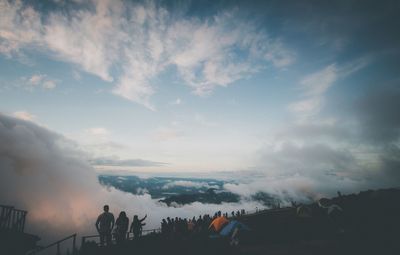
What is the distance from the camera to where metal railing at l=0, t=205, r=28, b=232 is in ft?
45.2

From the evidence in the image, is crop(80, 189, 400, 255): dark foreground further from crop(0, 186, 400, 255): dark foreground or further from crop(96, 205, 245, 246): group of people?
crop(96, 205, 245, 246): group of people

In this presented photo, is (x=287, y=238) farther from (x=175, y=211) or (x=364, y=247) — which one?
(x=175, y=211)

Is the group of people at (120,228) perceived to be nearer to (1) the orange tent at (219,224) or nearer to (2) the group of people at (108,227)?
(2) the group of people at (108,227)

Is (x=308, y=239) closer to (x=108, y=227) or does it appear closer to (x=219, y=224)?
(x=219, y=224)

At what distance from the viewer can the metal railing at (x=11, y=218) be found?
45.2ft

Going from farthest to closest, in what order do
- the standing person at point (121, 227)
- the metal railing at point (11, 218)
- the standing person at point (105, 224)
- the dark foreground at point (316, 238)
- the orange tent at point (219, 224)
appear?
1. the orange tent at point (219, 224)
2. the metal railing at point (11, 218)
3. the standing person at point (121, 227)
4. the dark foreground at point (316, 238)
5. the standing person at point (105, 224)

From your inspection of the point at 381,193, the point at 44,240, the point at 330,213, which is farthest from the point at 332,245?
the point at 44,240

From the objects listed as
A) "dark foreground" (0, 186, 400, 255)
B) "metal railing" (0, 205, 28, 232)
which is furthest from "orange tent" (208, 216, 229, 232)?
"metal railing" (0, 205, 28, 232)

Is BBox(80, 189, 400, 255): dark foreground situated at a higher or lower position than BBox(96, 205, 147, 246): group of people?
lower

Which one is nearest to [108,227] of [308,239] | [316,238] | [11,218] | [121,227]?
[121,227]

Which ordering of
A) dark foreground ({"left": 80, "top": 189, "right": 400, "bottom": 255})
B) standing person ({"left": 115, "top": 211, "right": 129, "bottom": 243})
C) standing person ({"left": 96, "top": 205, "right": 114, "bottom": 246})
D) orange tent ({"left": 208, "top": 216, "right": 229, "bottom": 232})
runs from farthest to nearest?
1. orange tent ({"left": 208, "top": 216, "right": 229, "bottom": 232})
2. standing person ({"left": 115, "top": 211, "right": 129, "bottom": 243})
3. dark foreground ({"left": 80, "top": 189, "right": 400, "bottom": 255})
4. standing person ({"left": 96, "top": 205, "right": 114, "bottom": 246})

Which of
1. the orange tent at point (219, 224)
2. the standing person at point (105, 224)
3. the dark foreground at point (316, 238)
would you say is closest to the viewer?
the standing person at point (105, 224)

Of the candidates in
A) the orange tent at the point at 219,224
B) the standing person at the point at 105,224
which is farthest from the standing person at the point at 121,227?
the orange tent at the point at 219,224

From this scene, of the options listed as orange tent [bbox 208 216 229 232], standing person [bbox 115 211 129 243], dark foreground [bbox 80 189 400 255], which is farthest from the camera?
orange tent [bbox 208 216 229 232]
